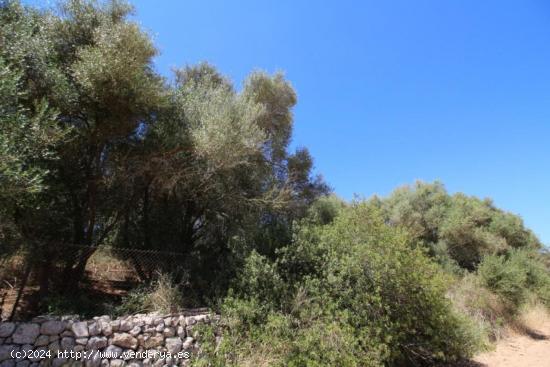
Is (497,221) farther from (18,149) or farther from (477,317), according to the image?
(18,149)

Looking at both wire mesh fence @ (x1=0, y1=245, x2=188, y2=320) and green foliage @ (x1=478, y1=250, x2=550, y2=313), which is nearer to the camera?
wire mesh fence @ (x1=0, y1=245, x2=188, y2=320)

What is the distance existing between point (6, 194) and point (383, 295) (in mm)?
7148

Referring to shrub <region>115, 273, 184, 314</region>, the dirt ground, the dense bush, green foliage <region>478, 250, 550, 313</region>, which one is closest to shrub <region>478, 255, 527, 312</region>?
green foliage <region>478, 250, 550, 313</region>

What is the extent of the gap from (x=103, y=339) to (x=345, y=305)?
458 centimetres

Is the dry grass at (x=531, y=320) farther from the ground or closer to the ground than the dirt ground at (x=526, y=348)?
farther from the ground

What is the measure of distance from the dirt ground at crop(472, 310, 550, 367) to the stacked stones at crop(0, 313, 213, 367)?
25.8 feet

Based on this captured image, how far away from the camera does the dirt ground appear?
9039 mm

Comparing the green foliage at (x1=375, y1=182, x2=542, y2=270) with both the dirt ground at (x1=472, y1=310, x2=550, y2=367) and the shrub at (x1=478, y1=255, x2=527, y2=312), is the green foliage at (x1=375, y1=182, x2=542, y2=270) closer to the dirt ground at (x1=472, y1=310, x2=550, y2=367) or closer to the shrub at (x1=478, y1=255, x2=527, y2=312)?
the shrub at (x1=478, y1=255, x2=527, y2=312)

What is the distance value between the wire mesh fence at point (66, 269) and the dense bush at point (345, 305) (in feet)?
7.49

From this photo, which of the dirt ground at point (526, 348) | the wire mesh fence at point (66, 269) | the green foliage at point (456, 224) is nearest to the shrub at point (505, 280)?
the dirt ground at point (526, 348)

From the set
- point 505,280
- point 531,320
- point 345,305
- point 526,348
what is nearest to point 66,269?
point 345,305

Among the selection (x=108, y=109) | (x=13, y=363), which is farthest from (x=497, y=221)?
(x=13, y=363)

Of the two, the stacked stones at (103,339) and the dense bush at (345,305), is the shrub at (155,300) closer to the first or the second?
the stacked stones at (103,339)

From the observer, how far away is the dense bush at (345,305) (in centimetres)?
610
